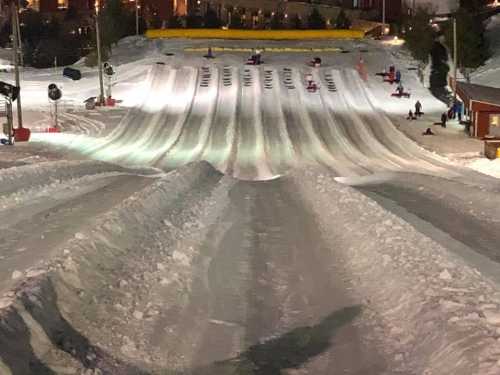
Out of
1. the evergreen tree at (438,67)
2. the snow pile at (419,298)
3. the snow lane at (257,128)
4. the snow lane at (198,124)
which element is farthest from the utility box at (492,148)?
the evergreen tree at (438,67)

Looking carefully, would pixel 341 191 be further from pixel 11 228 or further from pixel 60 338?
pixel 60 338

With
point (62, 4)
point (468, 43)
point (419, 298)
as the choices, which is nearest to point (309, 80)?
point (468, 43)

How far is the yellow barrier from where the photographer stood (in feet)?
230

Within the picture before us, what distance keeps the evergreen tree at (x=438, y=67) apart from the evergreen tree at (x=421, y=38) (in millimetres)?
1411

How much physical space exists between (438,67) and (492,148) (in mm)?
29072

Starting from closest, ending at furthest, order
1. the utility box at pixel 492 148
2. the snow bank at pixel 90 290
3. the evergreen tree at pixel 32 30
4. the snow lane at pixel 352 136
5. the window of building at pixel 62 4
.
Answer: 1. the snow bank at pixel 90 290
2. the utility box at pixel 492 148
3. the snow lane at pixel 352 136
4. the evergreen tree at pixel 32 30
5. the window of building at pixel 62 4

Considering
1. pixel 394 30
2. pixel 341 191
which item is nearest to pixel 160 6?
pixel 394 30

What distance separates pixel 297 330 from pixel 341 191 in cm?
873

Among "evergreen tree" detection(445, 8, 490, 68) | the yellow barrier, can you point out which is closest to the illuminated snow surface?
"evergreen tree" detection(445, 8, 490, 68)

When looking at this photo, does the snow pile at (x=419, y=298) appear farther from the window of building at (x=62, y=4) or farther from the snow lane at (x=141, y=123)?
the window of building at (x=62, y=4)

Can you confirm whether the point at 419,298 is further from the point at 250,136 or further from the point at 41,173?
the point at 250,136

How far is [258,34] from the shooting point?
71312 mm

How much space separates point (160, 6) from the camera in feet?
316

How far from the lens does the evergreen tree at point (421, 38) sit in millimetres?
52938
